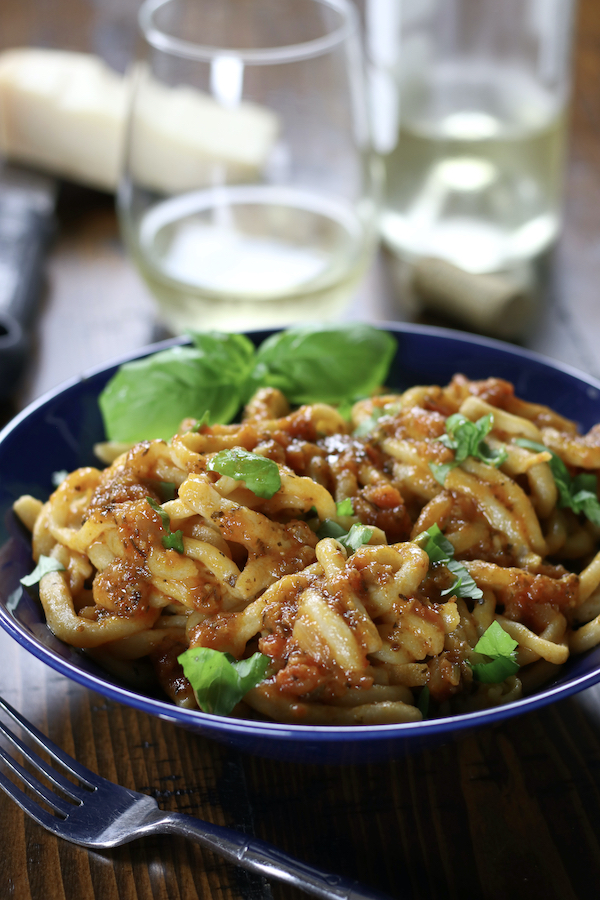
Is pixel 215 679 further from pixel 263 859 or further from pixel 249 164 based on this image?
pixel 249 164

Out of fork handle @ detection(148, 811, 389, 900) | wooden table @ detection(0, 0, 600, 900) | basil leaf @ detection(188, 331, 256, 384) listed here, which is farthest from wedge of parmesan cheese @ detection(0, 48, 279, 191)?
fork handle @ detection(148, 811, 389, 900)

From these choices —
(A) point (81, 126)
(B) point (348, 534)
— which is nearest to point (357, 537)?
(B) point (348, 534)

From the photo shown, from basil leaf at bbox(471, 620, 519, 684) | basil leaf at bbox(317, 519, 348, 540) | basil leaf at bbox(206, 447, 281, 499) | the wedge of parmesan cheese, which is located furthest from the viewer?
the wedge of parmesan cheese

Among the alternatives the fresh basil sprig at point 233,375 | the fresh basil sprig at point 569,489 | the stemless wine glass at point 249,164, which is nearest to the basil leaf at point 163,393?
the fresh basil sprig at point 233,375

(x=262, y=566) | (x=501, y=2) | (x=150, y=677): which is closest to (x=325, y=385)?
(x=262, y=566)

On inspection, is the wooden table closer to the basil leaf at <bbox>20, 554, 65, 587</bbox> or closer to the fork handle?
the fork handle
